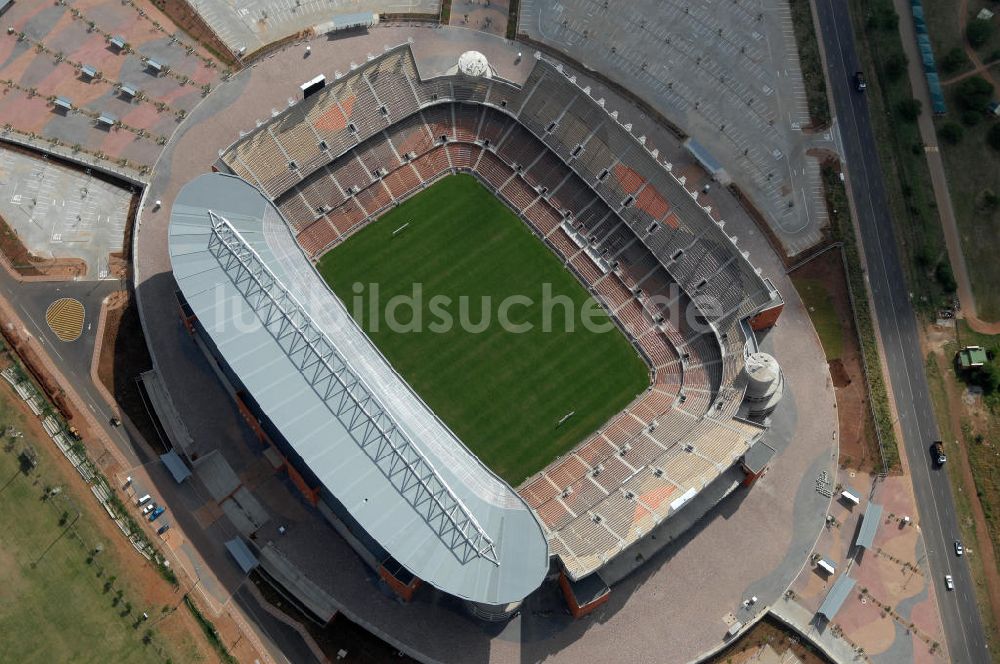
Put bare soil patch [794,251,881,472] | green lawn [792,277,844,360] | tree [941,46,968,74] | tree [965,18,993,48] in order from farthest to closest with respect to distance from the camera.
A: 1. tree [965,18,993,48]
2. tree [941,46,968,74]
3. green lawn [792,277,844,360]
4. bare soil patch [794,251,881,472]

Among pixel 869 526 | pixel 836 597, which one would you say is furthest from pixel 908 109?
pixel 836 597

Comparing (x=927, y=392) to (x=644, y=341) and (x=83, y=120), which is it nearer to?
(x=644, y=341)

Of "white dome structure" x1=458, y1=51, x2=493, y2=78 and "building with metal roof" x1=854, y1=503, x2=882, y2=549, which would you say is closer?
"building with metal roof" x1=854, y1=503, x2=882, y2=549

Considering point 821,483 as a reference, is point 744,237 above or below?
above

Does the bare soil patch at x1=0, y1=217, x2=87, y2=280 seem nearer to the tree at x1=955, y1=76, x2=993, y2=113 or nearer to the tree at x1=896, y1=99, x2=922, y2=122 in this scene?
the tree at x1=896, y1=99, x2=922, y2=122

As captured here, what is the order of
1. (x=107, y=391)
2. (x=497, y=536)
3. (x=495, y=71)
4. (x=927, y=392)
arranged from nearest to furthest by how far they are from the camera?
1. (x=497, y=536)
2. (x=107, y=391)
3. (x=927, y=392)
4. (x=495, y=71)

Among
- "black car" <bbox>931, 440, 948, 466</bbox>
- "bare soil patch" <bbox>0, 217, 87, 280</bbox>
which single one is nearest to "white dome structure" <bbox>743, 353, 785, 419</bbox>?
"black car" <bbox>931, 440, 948, 466</bbox>

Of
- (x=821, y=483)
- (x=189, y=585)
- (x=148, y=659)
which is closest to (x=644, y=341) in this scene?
(x=821, y=483)
